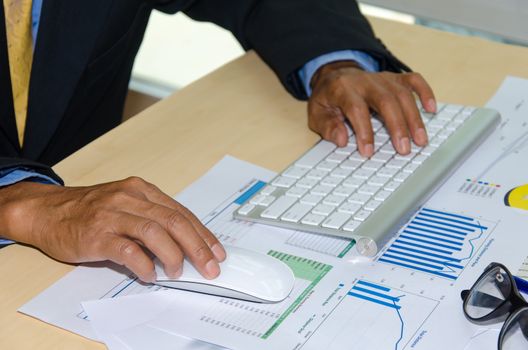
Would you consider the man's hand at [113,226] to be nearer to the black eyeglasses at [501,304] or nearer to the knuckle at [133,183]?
the knuckle at [133,183]

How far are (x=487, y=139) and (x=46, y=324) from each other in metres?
0.66

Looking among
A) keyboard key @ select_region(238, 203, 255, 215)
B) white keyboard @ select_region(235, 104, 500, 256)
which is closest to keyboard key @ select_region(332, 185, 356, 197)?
white keyboard @ select_region(235, 104, 500, 256)

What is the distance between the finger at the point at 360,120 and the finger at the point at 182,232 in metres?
0.32

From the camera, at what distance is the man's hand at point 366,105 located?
3.84 feet

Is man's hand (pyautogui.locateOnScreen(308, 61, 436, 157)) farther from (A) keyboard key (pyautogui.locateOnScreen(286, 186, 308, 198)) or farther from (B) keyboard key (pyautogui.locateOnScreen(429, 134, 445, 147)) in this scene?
(A) keyboard key (pyautogui.locateOnScreen(286, 186, 308, 198))

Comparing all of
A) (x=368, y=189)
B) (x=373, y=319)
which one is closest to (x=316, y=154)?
(x=368, y=189)

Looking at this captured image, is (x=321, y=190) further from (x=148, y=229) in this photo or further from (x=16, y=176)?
(x=16, y=176)

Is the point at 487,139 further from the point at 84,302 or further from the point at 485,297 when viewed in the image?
the point at 84,302

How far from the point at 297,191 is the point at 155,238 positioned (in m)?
0.23

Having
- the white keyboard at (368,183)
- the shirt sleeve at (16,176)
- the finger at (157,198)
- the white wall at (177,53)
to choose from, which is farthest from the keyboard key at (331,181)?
the white wall at (177,53)

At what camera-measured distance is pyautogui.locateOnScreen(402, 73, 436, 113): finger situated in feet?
4.03

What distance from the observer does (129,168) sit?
118 cm

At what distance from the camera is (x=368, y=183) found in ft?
3.56

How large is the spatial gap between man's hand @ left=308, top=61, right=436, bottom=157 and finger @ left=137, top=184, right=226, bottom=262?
0.99 ft
